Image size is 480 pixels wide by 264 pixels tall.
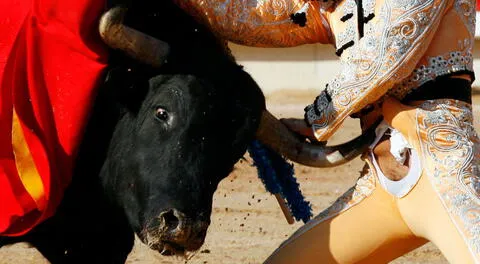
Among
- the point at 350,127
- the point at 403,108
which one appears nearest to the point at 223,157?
the point at 403,108

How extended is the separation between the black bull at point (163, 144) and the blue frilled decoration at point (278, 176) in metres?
0.11

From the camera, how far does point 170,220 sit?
4.13 m

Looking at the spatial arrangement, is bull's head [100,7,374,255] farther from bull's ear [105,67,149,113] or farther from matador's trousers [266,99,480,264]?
matador's trousers [266,99,480,264]

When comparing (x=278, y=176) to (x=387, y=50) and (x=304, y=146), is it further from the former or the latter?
(x=387, y=50)

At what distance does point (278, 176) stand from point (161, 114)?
23.9 inches

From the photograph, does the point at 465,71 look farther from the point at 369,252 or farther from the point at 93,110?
the point at 93,110

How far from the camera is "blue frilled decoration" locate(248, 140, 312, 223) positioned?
15.2ft

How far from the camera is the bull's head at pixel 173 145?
4.15m

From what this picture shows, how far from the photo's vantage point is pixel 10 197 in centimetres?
424

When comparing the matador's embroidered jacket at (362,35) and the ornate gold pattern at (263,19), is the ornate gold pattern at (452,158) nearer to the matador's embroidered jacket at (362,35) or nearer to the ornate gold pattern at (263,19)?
the matador's embroidered jacket at (362,35)

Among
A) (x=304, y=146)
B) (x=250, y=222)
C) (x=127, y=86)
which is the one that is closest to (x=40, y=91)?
(x=127, y=86)

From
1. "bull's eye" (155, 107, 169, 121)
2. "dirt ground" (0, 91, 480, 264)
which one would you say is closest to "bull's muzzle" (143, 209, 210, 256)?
"bull's eye" (155, 107, 169, 121)

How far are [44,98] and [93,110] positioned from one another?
203mm

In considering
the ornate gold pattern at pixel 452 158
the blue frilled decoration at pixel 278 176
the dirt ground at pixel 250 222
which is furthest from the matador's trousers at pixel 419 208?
the dirt ground at pixel 250 222
